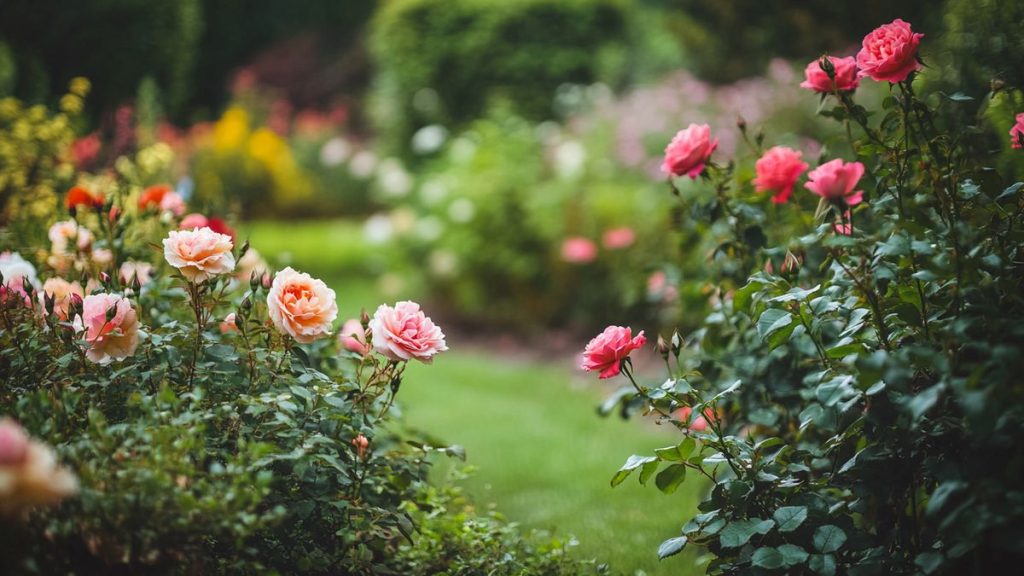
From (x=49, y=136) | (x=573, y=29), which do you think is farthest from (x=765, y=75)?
(x=49, y=136)

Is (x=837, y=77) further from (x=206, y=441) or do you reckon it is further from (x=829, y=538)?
(x=206, y=441)

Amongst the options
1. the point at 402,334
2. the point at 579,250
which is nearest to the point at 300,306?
the point at 402,334

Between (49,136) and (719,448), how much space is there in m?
3.08

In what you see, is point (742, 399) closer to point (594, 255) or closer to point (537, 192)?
point (594, 255)

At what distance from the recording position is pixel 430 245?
6.21 m

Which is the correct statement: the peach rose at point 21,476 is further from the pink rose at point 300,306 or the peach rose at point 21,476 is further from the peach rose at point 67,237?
the peach rose at point 67,237

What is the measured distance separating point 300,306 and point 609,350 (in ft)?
1.98

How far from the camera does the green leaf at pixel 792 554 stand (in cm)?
156

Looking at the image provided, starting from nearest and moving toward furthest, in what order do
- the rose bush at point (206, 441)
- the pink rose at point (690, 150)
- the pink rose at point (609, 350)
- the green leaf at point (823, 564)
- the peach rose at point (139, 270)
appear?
the rose bush at point (206, 441)
the green leaf at point (823, 564)
the pink rose at point (609, 350)
the pink rose at point (690, 150)
the peach rose at point (139, 270)

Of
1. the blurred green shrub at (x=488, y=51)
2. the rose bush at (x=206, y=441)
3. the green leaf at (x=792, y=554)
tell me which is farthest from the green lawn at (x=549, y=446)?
the blurred green shrub at (x=488, y=51)

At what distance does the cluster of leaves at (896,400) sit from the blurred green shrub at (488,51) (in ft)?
23.9

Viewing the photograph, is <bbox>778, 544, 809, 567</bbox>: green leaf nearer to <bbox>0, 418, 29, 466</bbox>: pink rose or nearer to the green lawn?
the green lawn

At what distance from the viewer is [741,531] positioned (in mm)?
1634

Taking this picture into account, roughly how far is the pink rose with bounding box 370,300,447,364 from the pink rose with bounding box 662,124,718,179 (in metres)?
0.77
